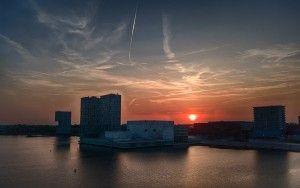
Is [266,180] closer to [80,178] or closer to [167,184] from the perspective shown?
[167,184]

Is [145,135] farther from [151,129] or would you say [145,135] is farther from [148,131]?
[151,129]

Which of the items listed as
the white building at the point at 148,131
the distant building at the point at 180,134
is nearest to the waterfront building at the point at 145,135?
the white building at the point at 148,131

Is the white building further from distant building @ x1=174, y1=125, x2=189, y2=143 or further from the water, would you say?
the water

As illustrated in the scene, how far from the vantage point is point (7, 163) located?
327ft

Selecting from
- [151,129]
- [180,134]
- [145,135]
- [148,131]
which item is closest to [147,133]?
[148,131]

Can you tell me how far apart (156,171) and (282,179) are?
28.4 meters

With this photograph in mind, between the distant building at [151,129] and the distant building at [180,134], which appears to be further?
the distant building at [180,134]

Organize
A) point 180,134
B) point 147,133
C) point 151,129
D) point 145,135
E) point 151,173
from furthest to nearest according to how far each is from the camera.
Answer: point 180,134, point 151,129, point 147,133, point 145,135, point 151,173

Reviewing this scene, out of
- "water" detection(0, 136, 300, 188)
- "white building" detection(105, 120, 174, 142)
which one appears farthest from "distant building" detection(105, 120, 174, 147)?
"water" detection(0, 136, 300, 188)

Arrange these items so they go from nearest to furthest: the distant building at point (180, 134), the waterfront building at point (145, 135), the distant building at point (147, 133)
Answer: the waterfront building at point (145, 135) < the distant building at point (147, 133) < the distant building at point (180, 134)

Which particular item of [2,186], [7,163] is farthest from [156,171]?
[7,163]

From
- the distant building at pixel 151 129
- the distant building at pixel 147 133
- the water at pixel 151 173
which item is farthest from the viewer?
the distant building at pixel 151 129

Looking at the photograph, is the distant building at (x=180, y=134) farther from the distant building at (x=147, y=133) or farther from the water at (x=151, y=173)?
the water at (x=151, y=173)

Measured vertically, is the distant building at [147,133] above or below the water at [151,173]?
above
